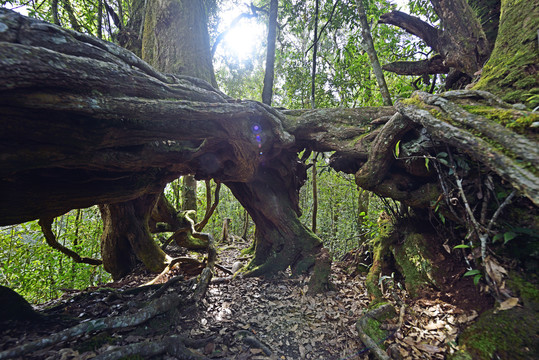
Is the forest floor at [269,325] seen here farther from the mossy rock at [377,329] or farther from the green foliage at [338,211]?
the green foliage at [338,211]

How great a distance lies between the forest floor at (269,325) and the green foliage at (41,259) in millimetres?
5522

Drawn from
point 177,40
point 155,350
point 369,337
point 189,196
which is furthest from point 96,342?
point 189,196

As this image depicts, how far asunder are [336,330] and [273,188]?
333 cm

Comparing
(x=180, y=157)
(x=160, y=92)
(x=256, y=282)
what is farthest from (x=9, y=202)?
(x=256, y=282)

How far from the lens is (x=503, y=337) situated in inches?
88.9

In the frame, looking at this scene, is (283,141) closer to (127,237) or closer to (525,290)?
(525,290)

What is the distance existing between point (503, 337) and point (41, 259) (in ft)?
40.2

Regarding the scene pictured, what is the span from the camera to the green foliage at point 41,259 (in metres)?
7.61

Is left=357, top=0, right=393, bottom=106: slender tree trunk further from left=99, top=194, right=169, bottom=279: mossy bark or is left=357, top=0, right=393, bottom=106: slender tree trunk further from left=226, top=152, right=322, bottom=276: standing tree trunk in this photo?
left=99, top=194, right=169, bottom=279: mossy bark

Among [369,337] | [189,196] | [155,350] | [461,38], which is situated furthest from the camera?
[189,196]

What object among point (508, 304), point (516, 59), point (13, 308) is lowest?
point (13, 308)

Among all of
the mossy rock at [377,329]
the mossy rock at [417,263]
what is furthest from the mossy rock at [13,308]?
the mossy rock at [417,263]

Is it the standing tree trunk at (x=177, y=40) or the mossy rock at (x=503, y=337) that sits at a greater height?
the standing tree trunk at (x=177, y=40)

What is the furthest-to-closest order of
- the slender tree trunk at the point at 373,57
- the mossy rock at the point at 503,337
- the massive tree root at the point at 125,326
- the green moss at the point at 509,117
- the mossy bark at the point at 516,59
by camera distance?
the slender tree trunk at the point at 373,57 < the mossy bark at the point at 516,59 < the massive tree root at the point at 125,326 < the green moss at the point at 509,117 < the mossy rock at the point at 503,337
